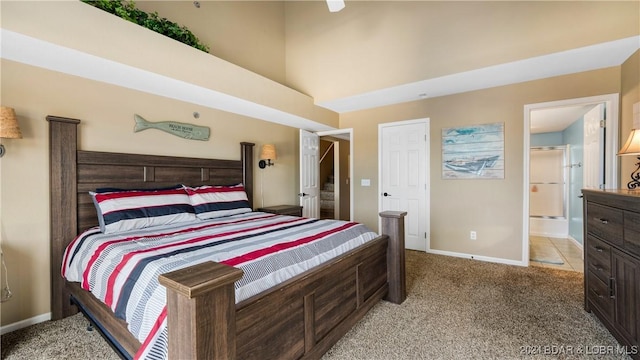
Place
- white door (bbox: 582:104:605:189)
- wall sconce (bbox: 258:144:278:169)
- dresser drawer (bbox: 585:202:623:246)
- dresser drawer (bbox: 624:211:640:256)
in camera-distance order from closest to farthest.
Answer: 1. dresser drawer (bbox: 624:211:640:256)
2. dresser drawer (bbox: 585:202:623:246)
3. white door (bbox: 582:104:605:189)
4. wall sconce (bbox: 258:144:278:169)

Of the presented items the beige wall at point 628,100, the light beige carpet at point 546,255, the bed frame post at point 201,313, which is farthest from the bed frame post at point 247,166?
the beige wall at point 628,100

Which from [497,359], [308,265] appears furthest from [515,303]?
[308,265]

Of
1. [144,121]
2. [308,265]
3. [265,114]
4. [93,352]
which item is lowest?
[93,352]

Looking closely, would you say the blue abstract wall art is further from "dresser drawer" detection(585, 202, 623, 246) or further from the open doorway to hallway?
the open doorway to hallway

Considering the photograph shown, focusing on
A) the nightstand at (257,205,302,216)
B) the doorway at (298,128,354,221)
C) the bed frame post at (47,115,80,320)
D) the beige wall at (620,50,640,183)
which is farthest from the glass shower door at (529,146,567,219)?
the bed frame post at (47,115,80,320)

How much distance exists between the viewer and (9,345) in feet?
6.23

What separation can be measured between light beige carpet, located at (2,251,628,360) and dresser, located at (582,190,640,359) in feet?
0.57

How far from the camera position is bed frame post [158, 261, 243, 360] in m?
0.90

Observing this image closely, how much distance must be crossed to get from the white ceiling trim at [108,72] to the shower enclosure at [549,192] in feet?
17.3

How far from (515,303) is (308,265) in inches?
80.9

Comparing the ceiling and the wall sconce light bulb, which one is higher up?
the ceiling

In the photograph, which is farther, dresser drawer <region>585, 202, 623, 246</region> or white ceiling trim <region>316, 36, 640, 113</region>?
white ceiling trim <region>316, 36, 640, 113</region>

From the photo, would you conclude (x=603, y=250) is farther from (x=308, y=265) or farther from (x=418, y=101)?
(x=418, y=101)

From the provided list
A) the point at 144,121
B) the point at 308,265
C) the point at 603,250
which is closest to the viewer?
the point at 308,265
